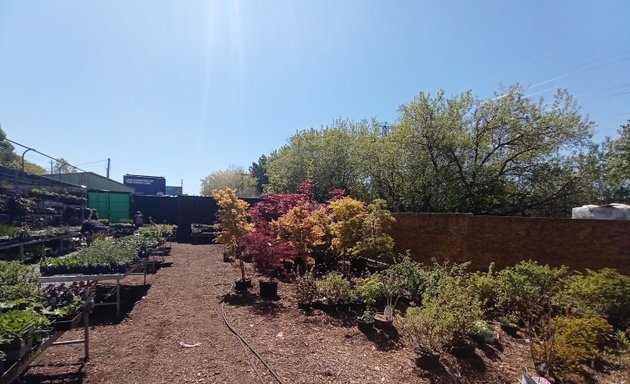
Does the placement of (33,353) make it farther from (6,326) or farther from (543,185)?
(543,185)

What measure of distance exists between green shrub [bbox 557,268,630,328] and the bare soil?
1.01 metres

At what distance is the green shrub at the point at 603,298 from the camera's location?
4.65 meters

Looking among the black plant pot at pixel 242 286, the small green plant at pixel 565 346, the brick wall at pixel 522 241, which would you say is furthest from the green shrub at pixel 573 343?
the black plant pot at pixel 242 286

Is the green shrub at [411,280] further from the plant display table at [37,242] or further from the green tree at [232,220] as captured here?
the plant display table at [37,242]

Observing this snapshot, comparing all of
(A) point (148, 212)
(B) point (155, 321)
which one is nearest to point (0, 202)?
(B) point (155, 321)

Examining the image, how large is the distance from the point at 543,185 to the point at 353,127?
874cm

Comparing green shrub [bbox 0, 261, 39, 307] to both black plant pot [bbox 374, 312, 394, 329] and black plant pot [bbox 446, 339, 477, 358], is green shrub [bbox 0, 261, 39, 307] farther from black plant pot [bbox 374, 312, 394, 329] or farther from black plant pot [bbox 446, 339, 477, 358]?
black plant pot [bbox 446, 339, 477, 358]

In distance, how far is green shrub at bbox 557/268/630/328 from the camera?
465cm

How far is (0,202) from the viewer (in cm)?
736

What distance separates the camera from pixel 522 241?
6.98m

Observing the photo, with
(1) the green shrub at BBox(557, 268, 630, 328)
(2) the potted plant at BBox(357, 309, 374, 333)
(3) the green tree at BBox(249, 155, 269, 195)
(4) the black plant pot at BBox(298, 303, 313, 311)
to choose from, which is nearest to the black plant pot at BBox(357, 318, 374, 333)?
(2) the potted plant at BBox(357, 309, 374, 333)

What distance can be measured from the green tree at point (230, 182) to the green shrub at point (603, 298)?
42356 mm

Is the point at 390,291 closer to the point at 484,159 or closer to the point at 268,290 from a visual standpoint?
the point at 268,290

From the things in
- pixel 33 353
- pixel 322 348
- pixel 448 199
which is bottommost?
pixel 322 348
